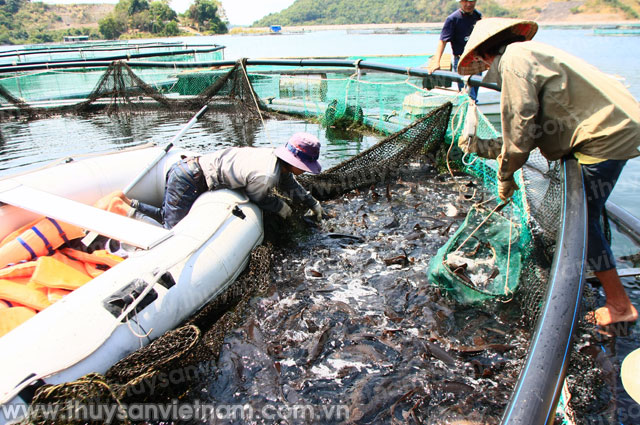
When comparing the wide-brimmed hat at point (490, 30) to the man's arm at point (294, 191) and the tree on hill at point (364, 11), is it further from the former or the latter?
the tree on hill at point (364, 11)

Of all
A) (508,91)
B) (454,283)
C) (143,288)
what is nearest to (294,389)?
(143,288)

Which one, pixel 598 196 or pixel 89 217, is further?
pixel 89 217

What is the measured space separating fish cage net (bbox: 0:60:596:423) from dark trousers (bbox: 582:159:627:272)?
447 mm

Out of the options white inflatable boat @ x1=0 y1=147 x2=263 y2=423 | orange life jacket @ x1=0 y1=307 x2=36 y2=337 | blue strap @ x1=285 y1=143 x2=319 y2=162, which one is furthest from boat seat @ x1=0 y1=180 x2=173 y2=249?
blue strap @ x1=285 y1=143 x2=319 y2=162

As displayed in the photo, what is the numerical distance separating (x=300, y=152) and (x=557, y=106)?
2.56 metres

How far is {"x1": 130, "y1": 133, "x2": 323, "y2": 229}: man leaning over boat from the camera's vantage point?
4.33 m

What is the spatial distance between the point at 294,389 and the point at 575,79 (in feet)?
9.48

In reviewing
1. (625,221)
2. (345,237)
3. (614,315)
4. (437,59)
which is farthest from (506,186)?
(437,59)

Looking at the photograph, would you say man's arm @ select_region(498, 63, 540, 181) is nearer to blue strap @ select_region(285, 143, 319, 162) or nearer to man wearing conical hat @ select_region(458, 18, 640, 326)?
man wearing conical hat @ select_region(458, 18, 640, 326)

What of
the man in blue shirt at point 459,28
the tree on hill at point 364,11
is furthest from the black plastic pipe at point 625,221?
the tree on hill at point 364,11

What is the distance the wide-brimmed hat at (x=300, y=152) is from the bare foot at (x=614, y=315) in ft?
9.96

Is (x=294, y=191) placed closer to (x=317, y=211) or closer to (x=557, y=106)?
(x=317, y=211)

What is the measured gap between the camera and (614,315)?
3094mm

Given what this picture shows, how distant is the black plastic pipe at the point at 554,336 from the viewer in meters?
1.06
